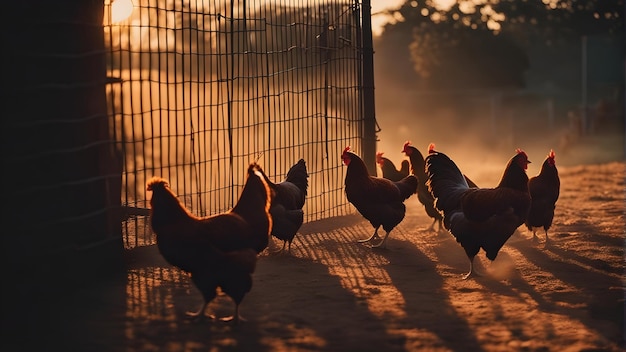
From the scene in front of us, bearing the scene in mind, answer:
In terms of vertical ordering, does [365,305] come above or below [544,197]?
below

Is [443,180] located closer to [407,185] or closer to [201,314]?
[407,185]

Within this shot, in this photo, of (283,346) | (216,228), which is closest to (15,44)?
(216,228)

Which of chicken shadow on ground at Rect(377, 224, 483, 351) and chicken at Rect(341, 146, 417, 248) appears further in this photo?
chicken at Rect(341, 146, 417, 248)

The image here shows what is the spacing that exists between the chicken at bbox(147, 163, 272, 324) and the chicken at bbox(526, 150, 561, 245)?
4.18 meters

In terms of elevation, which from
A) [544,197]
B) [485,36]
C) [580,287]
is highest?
[485,36]

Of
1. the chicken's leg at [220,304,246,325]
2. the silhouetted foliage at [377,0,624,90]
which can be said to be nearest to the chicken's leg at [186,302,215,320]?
the chicken's leg at [220,304,246,325]

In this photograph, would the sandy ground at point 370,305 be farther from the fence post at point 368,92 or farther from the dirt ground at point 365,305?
the fence post at point 368,92

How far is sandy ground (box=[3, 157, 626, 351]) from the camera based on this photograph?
18.5 ft

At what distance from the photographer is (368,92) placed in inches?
478

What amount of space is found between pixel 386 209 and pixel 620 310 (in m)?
3.16

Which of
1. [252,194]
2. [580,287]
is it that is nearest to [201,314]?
[252,194]

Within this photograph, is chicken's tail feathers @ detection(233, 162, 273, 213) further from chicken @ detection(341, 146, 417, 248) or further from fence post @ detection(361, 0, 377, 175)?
fence post @ detection(361, 0, 377, 175)

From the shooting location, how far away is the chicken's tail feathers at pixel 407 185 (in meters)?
9.45

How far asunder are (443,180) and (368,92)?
4020mm
